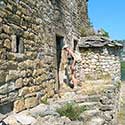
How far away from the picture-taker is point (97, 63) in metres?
11.9

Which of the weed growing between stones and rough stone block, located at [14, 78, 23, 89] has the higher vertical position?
rough stone block, located at [14, 78, 23, 89]

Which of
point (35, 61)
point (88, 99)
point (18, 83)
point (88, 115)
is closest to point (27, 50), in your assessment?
point (35, 61)

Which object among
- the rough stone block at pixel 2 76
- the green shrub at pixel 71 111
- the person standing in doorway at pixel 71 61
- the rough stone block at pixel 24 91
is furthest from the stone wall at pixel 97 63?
the rough stone block at pixel 2 76

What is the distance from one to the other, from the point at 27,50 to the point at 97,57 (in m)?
6.14

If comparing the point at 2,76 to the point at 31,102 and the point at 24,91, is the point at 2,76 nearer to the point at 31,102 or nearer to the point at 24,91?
the point at 24,91

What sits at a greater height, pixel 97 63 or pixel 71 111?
pixel 97 63

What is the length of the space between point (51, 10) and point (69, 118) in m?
3.55

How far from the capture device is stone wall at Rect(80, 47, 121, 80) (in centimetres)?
1185

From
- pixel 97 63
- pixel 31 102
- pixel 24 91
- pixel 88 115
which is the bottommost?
pixel 88 115

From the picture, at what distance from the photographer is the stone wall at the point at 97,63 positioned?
467 inches

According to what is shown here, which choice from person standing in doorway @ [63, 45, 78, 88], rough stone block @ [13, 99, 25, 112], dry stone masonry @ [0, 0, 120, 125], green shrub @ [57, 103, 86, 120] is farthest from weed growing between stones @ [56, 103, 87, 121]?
person standing in doorway @ [63, 45, 78, 88]

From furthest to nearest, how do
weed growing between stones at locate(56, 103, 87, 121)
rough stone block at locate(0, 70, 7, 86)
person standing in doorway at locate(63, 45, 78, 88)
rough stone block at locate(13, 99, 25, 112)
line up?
person standing in doorway at locate(63, 45, 78, 88), rough stone block at locate(13, 99, 25, 112), weed growing between stones at locate(56, 103, 87, 121), rough stone block at locate(0, 70, 7, 86)

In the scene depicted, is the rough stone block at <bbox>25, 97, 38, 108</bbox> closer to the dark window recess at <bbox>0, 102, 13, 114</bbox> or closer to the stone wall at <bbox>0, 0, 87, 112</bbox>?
the stone wall at <bbox>0, 0, 87, 112</bbox>

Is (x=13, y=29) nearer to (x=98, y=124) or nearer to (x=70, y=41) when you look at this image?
(x=98, y=124)
